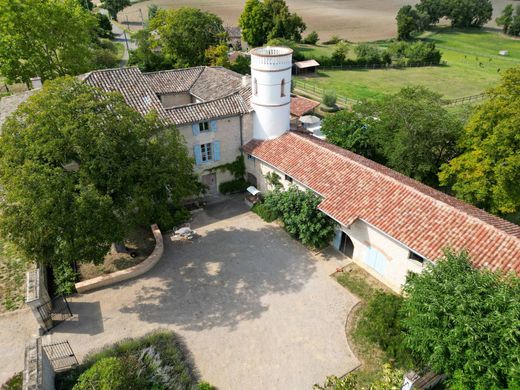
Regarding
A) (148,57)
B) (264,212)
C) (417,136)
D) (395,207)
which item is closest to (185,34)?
(148,57)

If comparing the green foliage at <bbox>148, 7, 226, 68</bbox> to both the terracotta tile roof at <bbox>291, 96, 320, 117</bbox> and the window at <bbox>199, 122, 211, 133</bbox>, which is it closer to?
the terracotta tile roof at <bbox>291, 96, 320, 117</bbox>

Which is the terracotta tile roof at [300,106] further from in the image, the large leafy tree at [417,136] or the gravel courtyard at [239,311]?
the gravel courtyard at [239,311]

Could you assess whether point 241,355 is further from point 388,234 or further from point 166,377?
point 388,234

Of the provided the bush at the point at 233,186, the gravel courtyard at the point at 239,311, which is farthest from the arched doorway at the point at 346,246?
the bush at the point at 233,186

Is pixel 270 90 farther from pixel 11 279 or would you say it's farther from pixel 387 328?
pixel 11 279

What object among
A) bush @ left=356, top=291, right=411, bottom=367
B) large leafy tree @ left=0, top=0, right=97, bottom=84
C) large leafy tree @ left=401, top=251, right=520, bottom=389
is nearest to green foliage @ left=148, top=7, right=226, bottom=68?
large leafy tree @ left=0, top=0, right=97, bottom=84

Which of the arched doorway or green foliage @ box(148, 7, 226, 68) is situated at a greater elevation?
green foliage @ box(148, 7, 226, 68)
